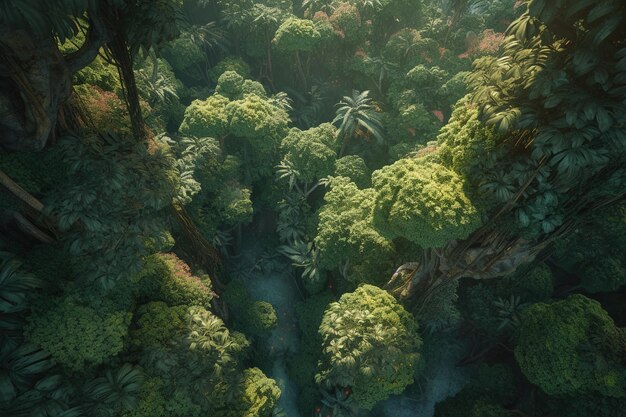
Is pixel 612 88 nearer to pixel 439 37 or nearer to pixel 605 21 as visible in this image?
pixel 605 21

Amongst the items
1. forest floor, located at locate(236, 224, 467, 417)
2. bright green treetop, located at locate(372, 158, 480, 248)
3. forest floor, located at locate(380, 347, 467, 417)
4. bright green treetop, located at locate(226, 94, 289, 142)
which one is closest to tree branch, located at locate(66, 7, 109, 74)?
bright green treetop, located at locate(372, 158, 480, 248)

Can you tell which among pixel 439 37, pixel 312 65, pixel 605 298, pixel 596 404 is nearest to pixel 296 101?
pixel 312 65

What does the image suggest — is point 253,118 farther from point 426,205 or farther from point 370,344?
point 370,344

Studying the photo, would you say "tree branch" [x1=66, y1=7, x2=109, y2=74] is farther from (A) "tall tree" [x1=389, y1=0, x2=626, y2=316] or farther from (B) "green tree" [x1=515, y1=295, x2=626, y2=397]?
(B) "green tree" [x1=515, y1=295, x2=626, y2=397]

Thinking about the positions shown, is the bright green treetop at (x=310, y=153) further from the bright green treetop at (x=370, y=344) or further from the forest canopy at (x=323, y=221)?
the bright green treetop at (x=370, y=344)

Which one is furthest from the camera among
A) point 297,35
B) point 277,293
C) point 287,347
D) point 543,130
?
point 297,35

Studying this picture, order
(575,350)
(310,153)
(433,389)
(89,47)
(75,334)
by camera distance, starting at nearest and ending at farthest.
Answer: (89,47) → (75,334) → (575,350) → (433,389) → (310,153)

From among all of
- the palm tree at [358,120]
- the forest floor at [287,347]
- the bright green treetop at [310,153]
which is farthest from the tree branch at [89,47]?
the forest floor at [287,347]

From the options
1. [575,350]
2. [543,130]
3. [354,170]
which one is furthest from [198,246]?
[575,350]

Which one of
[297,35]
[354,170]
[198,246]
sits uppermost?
[297,35]
